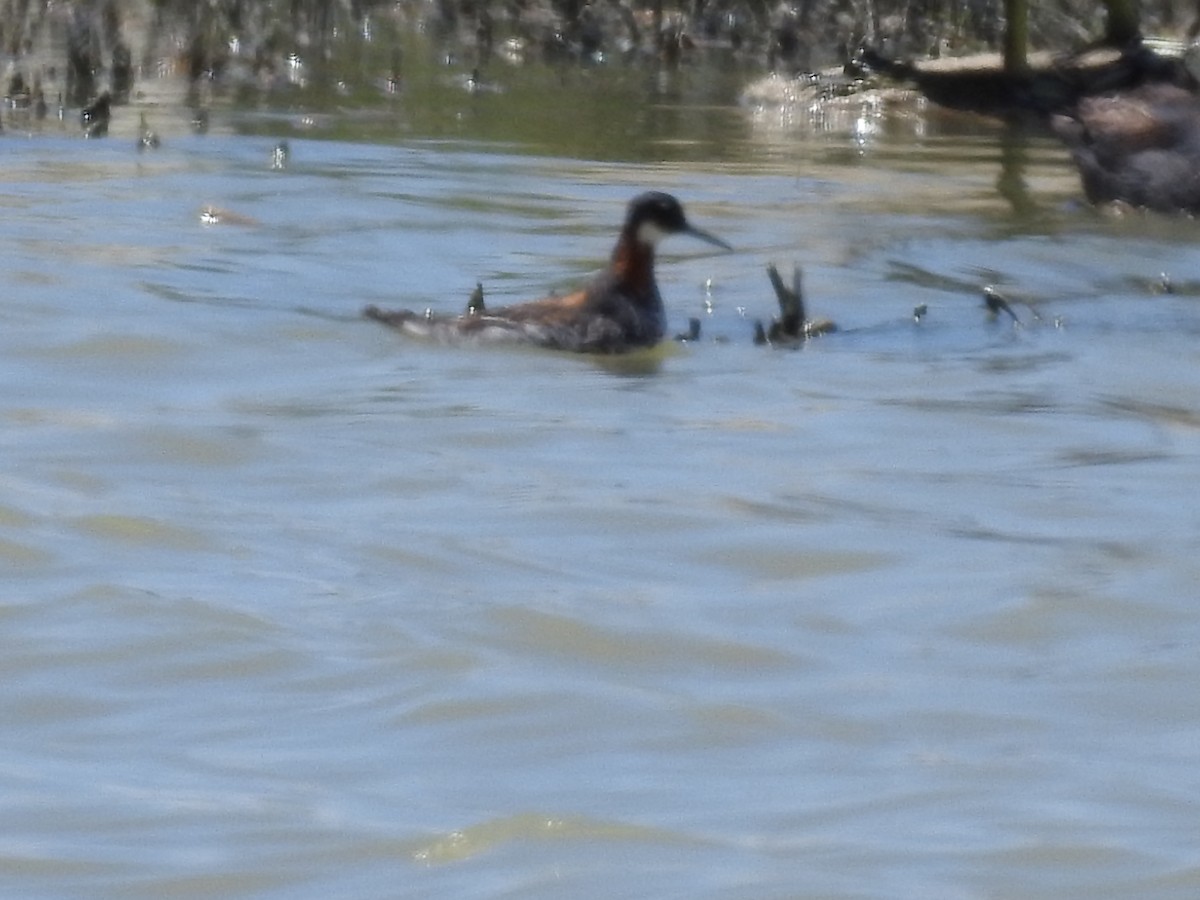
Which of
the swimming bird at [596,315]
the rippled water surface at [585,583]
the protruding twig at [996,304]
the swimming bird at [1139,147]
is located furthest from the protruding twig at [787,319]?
the swimming bird at [1139,147]

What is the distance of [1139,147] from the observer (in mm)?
16844

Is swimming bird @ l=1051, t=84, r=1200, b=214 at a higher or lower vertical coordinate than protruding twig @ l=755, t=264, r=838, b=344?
higher

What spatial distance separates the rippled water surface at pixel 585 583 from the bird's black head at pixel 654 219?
50 cm

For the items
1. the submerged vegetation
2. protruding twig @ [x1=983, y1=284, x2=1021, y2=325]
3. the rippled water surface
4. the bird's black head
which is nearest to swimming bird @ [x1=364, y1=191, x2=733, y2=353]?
the bird's black head

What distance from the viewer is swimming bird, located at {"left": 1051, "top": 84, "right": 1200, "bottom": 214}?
1645 centimetres

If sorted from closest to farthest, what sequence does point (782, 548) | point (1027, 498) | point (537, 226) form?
point (782, 548)
point (1027, 498)
point (537, 226)

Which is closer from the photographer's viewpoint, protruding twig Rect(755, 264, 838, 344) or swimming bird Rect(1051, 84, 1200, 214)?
protruding twig Rect(755, 264, 838, 344)

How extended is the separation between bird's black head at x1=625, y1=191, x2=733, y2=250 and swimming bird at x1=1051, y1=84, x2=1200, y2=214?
5.35 meters

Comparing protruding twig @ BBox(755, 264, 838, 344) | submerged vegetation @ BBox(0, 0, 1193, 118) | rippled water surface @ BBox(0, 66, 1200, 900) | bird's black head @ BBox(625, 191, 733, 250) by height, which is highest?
submerged vegetation @ BBox(0, 0, 1193, 118)

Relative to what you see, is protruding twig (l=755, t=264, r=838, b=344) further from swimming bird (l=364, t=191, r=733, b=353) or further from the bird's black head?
the bird's black head

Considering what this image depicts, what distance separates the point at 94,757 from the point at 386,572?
170cm

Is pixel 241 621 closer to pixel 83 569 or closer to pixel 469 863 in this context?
pixel 83 569

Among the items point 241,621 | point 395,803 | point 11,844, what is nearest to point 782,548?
point 241,621

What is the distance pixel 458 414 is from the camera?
374 inches
